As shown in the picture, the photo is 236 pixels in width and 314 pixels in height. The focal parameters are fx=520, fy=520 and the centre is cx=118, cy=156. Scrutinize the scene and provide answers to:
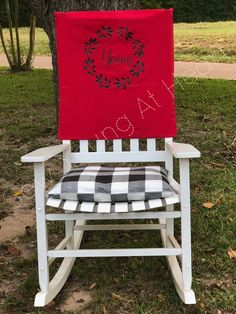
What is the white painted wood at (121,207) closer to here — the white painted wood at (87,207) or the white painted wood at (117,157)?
the white painted wood at (87,207)

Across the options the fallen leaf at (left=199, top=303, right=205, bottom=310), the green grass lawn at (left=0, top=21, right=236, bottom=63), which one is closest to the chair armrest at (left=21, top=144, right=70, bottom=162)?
the fallen leaf at (left=199, top=303, right=205, bottom=310)

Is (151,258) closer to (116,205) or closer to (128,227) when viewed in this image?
(128,227)

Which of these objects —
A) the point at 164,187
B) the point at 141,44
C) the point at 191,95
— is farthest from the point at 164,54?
the point at 191,95

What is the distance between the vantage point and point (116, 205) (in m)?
2.23

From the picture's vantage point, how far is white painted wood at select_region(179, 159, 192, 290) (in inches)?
89.7

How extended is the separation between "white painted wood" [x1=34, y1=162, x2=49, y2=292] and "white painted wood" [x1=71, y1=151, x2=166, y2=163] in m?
0.67

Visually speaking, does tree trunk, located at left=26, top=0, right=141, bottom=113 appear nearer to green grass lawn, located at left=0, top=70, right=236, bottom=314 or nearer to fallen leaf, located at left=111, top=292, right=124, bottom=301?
green grass lawn, located at left=0, top=70, right=236, bottom=314

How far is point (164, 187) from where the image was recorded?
7.46 ft

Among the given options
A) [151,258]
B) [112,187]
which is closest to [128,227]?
[151,258]

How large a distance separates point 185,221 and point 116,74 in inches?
41.6

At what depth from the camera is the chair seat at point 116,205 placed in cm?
220

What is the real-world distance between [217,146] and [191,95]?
268 centimetres

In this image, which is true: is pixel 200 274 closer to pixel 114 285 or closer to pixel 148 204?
pixel 114 285

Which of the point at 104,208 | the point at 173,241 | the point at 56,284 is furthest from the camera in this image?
the point at 173,241
